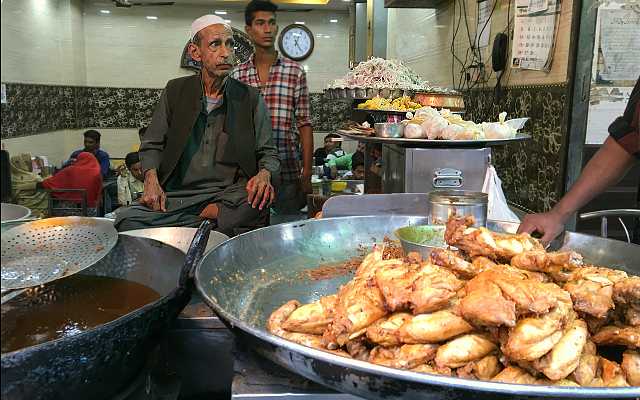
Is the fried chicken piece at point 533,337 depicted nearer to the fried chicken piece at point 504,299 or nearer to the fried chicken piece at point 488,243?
the fried chicken piece at point 504,299

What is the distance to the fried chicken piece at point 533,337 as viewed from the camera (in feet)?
2.55

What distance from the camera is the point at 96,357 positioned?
2.87ft

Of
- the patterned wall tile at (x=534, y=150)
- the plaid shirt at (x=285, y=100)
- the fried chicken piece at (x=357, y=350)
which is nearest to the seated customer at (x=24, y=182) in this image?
the fried chicken piece at (x=357, y=350)

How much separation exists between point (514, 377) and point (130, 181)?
6.36m

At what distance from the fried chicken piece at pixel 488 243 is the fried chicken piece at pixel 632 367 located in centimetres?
31

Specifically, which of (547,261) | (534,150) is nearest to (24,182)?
(547,261)

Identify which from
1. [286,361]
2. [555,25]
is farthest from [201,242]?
[555,25]

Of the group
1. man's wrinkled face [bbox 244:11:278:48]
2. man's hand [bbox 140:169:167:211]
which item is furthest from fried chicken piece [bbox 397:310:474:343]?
man's wrinkled face [bbox 244:11:278:48]

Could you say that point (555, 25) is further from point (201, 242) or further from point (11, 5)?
point (11, 5)

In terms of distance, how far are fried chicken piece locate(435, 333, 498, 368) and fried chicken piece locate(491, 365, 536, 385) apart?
0.04 m

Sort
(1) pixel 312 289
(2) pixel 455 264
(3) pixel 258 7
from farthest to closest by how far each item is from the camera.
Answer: (3) pixel 258 7 → (1) pixel 312 289 → (2) pixel 455 264

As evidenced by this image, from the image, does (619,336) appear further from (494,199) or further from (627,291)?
(494,199)

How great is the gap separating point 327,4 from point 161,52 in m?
3.61

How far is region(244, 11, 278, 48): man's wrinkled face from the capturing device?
154 inches
